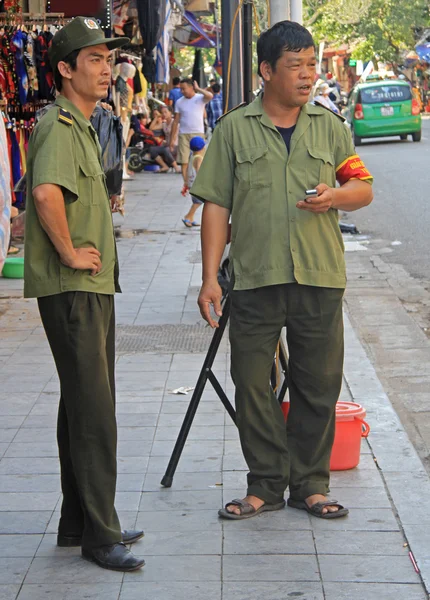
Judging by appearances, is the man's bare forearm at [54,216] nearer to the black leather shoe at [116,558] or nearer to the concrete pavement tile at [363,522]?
the black leather shoe at [116,558]

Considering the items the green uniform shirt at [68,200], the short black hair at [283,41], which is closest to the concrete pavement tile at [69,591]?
the green uniform shirt at [68,200]

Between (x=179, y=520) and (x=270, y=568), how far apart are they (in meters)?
0.64

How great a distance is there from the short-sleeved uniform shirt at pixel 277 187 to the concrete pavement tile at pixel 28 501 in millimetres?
1279

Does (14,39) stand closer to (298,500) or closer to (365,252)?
(365,252)

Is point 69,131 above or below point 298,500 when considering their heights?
above

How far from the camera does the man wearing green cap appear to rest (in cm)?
387

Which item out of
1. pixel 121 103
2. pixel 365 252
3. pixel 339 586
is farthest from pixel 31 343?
pixel 121 103

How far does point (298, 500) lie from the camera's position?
15.2ft

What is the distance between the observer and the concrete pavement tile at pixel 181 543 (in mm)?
4156

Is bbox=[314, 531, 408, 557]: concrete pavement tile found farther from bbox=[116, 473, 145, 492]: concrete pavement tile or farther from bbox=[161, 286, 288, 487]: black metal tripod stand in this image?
bbox=[116, 473, 145, 492]: concrete pavement tile

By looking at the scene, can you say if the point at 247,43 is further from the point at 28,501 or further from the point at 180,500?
the point at 28,501

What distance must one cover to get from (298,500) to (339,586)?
0.84 meters

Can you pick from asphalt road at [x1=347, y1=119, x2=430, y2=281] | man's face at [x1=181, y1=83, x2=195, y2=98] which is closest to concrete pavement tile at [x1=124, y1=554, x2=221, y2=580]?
asphalt road at [x1=347, y1=119, x2=430, y2=281]

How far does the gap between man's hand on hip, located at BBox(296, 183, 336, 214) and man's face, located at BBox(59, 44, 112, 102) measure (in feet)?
3.01
